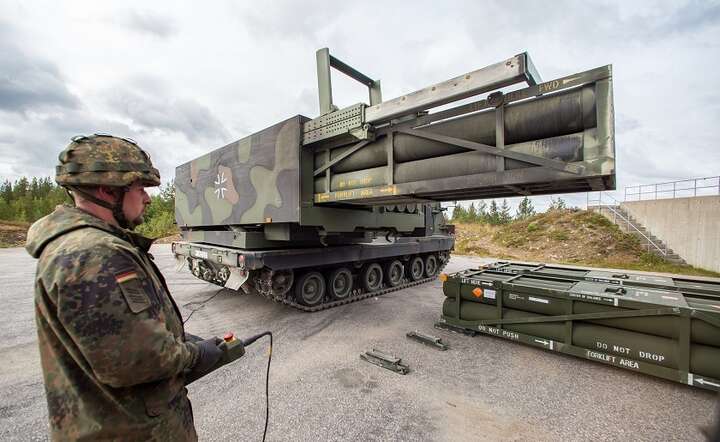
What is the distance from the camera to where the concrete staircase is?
1518 centimetres

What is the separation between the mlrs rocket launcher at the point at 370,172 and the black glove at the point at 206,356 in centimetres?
259

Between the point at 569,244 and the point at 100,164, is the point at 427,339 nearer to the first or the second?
the point at 100,164

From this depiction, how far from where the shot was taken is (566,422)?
2848 millimetres

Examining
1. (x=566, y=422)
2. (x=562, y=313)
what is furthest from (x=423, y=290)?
(x=566, y=422)

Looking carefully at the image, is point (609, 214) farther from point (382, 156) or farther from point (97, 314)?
point (97, 314)

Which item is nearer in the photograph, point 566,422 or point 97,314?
point 97,314

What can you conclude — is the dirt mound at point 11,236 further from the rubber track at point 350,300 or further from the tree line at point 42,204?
the rubber track at point 350,300

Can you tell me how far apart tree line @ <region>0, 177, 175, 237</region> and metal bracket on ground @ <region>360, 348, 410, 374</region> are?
31407mm

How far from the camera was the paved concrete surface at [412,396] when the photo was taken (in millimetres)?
2723

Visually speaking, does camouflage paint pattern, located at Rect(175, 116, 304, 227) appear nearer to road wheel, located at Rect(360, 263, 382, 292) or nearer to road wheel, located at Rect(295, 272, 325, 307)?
road wheel, located at Rect(295, 272, 325, 307)

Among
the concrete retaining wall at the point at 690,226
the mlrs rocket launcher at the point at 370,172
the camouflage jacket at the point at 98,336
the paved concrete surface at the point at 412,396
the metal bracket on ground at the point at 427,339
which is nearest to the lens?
Answer: the camouflage jacket at the point at 98,336

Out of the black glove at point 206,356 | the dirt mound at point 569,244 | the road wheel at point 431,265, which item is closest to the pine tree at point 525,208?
the dirt mound at point 569,244

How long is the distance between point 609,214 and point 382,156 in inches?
851

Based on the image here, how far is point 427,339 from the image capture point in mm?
4523
